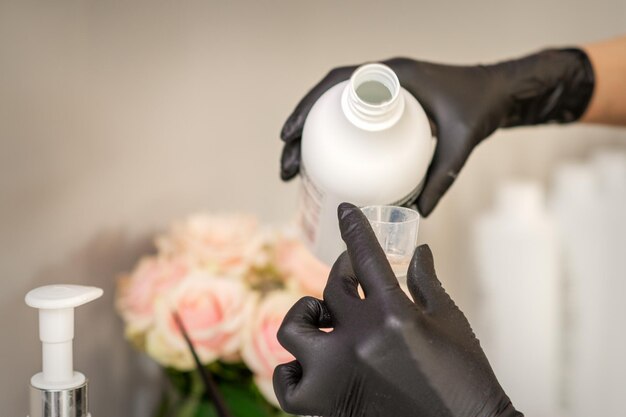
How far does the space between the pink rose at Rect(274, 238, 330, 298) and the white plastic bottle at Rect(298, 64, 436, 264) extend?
289 millimetres

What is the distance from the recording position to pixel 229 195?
121 centimetres

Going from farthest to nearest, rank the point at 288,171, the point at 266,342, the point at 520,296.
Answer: the point at 520,296 < the point at 266,342 < the point at 288,171

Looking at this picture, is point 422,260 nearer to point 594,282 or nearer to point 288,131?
point 288,131

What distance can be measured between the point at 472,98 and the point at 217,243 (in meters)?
0.40

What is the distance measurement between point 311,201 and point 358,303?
0.56 feet

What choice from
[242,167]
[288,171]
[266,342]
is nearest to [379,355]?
[288,171]

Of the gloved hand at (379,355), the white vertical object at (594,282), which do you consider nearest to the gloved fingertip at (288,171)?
the gloved hand at (379,355)

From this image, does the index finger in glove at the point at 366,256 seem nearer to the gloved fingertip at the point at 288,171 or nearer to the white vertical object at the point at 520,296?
the gloved fingertip at the point at 288,171

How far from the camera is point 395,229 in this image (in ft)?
2.10

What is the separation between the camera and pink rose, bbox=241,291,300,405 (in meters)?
0.94

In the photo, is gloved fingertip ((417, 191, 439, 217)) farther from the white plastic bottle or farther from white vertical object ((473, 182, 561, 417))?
white vertical object ((473, 182, 561, 417))

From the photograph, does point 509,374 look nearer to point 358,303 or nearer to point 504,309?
point 504,309

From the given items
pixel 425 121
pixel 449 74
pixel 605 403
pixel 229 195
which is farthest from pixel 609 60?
pixel 605 403

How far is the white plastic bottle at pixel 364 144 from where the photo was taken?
646mm
